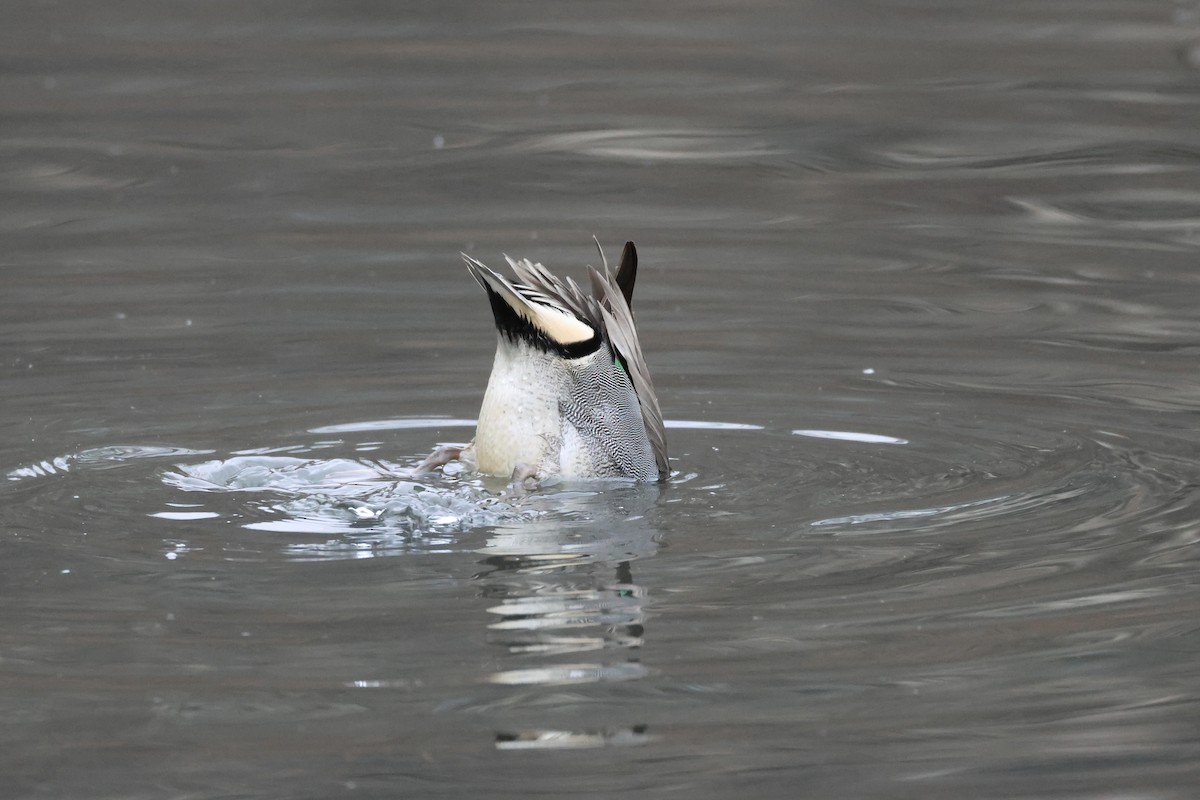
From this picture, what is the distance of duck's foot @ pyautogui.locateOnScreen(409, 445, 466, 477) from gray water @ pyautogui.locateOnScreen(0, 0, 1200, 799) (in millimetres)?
71

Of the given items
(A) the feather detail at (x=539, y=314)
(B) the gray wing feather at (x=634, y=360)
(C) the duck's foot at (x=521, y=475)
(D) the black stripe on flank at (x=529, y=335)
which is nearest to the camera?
(A) the feather detail at (x=539, y=314)

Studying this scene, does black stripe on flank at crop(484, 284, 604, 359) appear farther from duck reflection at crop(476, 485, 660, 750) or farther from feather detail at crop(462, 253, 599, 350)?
duck reflection at crop(476, 485, 660, 750)

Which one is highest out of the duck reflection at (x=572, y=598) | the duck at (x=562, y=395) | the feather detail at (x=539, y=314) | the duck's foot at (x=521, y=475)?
the feather detail at (x=539, y=314)

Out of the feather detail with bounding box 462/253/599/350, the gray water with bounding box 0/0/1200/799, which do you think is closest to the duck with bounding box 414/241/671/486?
the feather detail with bounding box 462/253/599/350

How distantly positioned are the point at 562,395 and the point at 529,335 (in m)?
0.25

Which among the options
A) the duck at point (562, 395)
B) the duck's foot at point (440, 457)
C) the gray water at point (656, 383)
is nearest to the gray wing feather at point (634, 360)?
the duck at point (562, 395)

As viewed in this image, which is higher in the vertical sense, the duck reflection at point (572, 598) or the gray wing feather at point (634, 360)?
the gray wing feather at point (634, 360)

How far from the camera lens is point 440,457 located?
269 inches

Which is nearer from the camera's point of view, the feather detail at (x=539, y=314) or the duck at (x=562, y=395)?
the feather detail at (x=539, y=314)

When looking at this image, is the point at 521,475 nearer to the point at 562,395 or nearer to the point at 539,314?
the point at 562,395

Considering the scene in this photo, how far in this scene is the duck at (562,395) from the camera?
256 inches

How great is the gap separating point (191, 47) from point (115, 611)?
854 centimetres

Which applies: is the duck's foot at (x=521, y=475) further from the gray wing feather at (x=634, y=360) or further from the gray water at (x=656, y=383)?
the gray wing feather at (x=634, y=360)

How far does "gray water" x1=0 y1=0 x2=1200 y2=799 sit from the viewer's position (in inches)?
182
